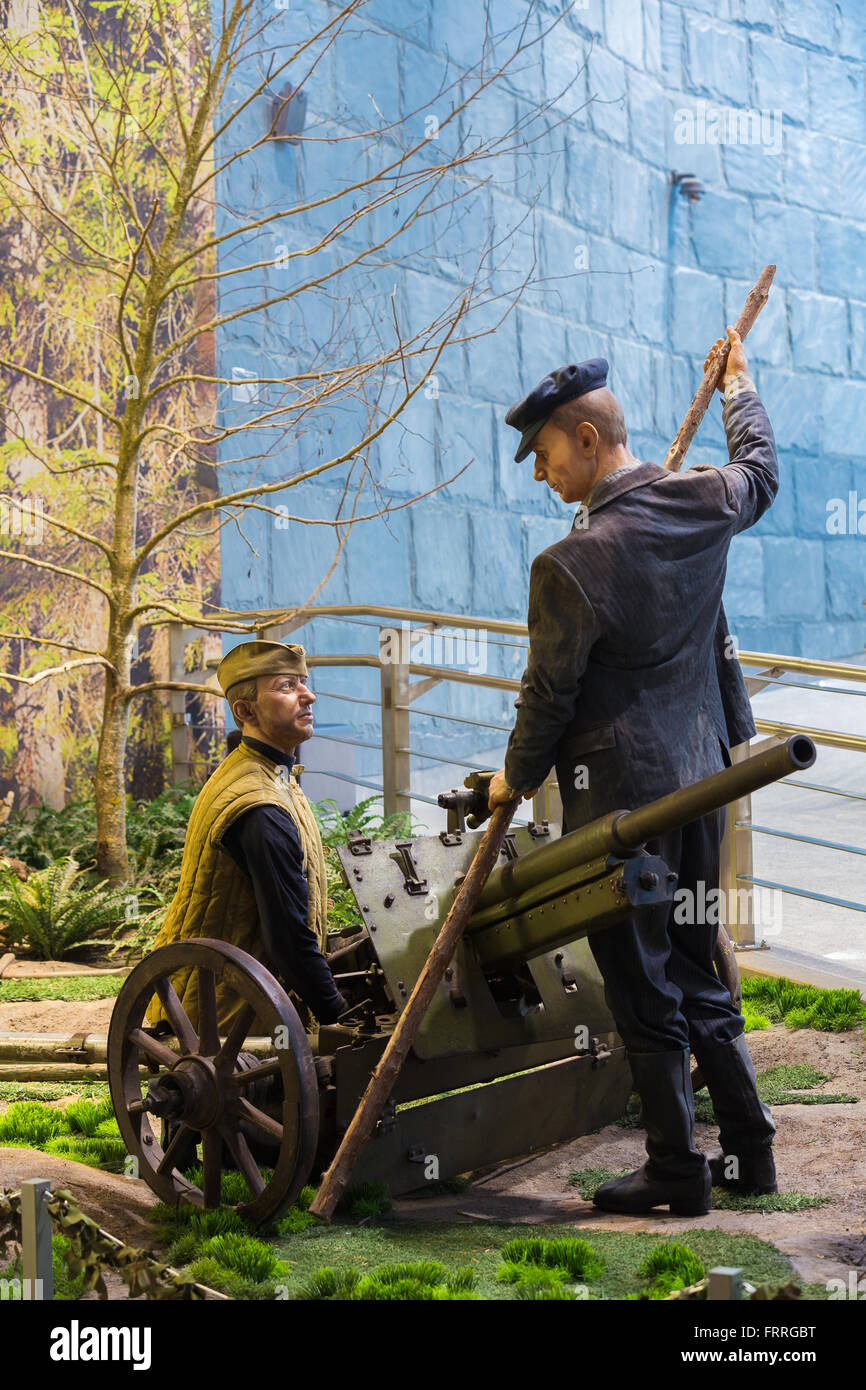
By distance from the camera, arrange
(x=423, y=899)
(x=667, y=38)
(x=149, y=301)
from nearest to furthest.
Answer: (x=423, y=899), (x=149, y=301), (x=667, y=38)

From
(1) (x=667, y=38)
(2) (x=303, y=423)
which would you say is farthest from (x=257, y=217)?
(1) (x=667, y=38)

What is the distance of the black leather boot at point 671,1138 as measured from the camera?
3.47 metres

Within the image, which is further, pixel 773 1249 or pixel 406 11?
pixel 406 11

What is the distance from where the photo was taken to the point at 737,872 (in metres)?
5.92

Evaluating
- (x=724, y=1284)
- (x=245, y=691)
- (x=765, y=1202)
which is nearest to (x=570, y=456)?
(x=245, y=691)

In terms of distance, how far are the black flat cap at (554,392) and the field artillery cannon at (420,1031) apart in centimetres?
99

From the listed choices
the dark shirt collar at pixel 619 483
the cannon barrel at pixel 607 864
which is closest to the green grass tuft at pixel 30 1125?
the cannon barrel at pixel 607 864

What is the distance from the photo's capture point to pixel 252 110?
895 centimetres

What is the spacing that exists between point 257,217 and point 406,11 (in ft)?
6.38

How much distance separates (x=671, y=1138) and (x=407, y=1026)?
70cm

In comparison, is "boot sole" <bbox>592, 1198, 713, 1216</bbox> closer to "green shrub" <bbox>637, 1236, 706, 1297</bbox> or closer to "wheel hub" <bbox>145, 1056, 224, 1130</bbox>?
"green shrub" <bbox>637, 1236, 706, 1297</bbox>

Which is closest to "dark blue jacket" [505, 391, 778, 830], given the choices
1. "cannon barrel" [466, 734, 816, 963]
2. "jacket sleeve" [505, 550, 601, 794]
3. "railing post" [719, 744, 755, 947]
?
"jacket sleeve" [505, 550, 601, 794]

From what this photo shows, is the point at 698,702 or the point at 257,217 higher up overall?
the point at 257,217
